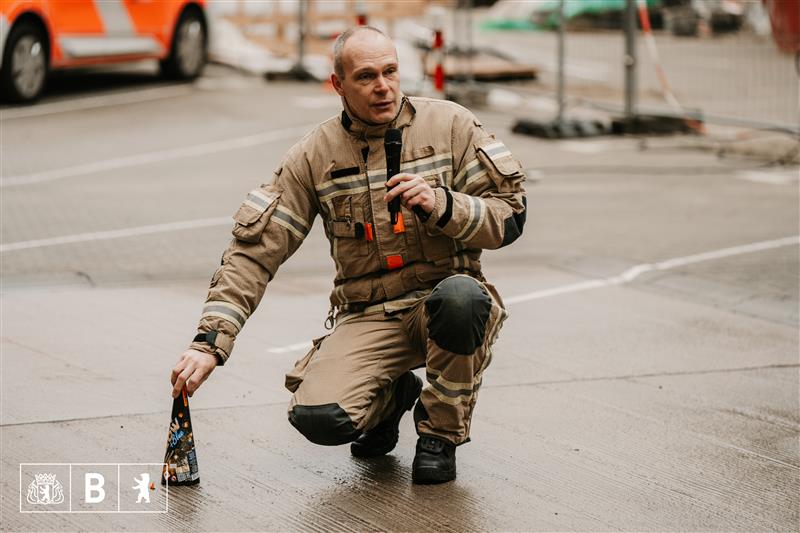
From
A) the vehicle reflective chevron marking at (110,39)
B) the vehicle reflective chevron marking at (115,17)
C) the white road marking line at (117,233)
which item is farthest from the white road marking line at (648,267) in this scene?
the vehicle reflective chevron marking at (115,17)

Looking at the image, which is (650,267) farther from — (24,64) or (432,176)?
(24,64)

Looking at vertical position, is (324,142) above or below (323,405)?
above

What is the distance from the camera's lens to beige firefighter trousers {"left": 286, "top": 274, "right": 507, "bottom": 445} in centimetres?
415

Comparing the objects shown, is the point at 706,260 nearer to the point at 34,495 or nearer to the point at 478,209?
the point at 478,209

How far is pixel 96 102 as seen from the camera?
537 inches

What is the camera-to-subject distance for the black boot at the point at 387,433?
455 centimetres

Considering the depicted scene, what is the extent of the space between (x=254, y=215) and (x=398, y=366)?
0.70 meters

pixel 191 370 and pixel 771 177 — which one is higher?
pixel 191 370

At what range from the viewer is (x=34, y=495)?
13.5 feet

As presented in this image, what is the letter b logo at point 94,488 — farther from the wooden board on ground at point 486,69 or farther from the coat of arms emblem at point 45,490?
the wooden board on ground at point 486,69

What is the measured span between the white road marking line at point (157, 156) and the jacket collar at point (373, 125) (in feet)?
19.4

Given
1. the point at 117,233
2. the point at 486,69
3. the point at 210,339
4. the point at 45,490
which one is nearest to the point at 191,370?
the point at 210,339

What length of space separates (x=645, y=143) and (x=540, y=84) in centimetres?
375

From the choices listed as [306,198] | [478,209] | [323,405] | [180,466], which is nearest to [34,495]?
[180,466]
